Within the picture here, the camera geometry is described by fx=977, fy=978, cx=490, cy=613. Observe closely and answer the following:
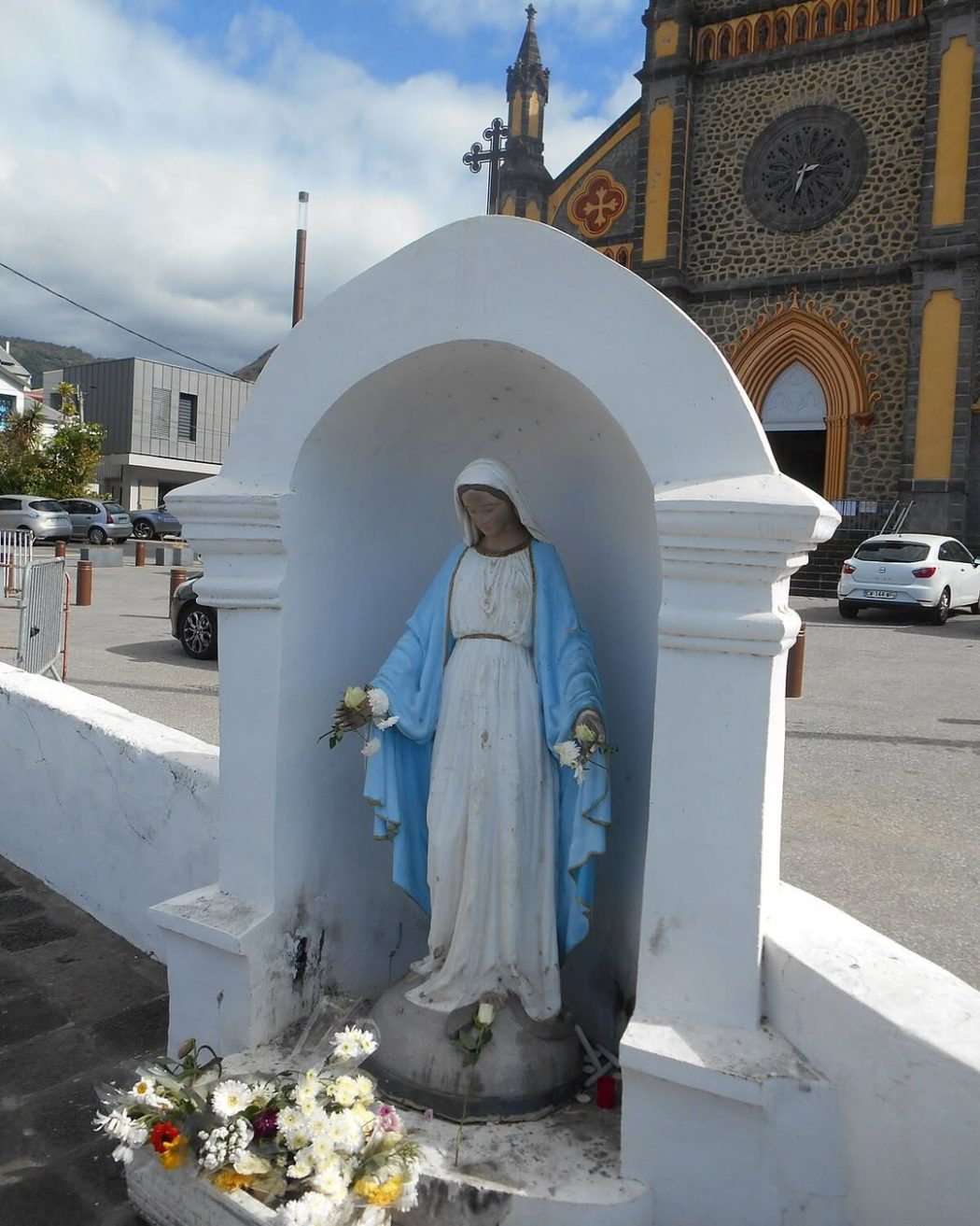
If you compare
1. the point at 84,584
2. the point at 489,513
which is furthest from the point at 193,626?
the point at 489,513

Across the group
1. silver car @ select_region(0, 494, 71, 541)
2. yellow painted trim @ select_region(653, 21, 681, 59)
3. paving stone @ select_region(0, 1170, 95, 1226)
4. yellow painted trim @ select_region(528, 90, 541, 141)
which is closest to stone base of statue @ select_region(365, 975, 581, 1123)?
paving stone @ select_region(0, 1170, 95, 1226)

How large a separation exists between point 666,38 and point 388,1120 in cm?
2241

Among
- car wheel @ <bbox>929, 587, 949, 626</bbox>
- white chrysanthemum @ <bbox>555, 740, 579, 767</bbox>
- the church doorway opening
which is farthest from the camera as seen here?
the church doorway opening

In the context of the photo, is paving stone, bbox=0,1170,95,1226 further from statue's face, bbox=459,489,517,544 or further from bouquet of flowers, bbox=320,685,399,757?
statue's face, bbox=459,489,517,544

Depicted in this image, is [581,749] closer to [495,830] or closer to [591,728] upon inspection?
[591,728]

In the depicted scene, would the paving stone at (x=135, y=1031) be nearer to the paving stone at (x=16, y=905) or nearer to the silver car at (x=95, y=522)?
the paving stone at (x=16, y=905)

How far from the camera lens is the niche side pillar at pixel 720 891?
6.63 ft

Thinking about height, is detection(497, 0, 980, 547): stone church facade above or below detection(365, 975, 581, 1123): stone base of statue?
above

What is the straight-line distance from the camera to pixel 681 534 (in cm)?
215

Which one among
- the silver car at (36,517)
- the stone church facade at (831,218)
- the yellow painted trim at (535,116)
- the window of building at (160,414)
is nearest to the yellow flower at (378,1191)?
the stone church facade at (831,218)

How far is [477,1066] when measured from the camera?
2395mm

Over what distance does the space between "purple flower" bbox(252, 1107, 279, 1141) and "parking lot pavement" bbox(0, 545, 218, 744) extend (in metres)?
4.68

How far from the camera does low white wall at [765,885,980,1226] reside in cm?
182

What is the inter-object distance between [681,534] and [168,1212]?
1959mm
